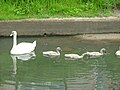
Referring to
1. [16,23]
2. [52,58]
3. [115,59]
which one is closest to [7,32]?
[16,23]

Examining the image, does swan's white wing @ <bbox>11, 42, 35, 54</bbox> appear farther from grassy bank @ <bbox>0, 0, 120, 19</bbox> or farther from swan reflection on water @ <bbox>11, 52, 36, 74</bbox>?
grassy bank @ <bbox>0, 0, 120, 19</bbox>

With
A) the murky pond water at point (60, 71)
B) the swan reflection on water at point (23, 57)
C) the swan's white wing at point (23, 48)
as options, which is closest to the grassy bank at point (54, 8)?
the murky pond water at point (60, 71)

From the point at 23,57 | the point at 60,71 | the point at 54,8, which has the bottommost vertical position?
the point at 60,71

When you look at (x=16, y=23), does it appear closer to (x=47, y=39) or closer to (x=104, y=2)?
(x=47, y=39)

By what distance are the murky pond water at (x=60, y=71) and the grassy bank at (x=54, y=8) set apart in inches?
102

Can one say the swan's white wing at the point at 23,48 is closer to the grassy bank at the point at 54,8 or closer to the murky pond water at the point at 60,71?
the murky pond water at the point at 60,71

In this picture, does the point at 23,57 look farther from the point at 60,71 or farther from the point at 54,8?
the point at 54,8

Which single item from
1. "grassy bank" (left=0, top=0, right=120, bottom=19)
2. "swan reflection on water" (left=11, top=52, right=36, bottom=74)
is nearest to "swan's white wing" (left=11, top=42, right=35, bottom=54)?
"swan reflection on water" (left=11, top=52, right=36, bottom=74)

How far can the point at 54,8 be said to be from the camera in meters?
17.3

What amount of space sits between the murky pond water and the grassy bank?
2.59 meters

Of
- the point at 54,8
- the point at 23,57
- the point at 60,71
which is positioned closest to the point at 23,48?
the point at 23,57

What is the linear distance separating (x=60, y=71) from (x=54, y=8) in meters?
6.42

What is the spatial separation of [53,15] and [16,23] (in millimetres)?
1695

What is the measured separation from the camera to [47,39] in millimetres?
15398
